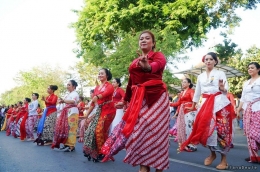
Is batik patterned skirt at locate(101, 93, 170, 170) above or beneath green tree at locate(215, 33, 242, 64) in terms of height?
beneath

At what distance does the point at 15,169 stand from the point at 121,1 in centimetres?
1686

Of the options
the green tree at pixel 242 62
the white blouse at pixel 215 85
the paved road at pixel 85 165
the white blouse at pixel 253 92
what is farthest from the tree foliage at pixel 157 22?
the white blouse at pixel 215 85

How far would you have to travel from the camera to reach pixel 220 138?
5.39 meters

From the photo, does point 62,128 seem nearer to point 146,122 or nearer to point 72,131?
point 72,131

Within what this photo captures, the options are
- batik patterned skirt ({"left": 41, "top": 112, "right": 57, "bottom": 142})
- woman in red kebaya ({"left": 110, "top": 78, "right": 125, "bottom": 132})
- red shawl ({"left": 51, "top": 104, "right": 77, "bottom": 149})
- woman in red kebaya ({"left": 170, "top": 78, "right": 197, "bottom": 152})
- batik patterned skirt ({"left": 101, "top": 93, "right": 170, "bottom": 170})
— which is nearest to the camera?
batik patterned skirt ({"left": 101, "top": 93, "right": 170, "bottom": 170})

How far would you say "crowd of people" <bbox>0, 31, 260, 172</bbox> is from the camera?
3.67 metres

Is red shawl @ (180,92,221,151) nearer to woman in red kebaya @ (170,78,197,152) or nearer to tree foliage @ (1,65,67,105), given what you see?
woman in red kebaya @ (170,78,197,152)

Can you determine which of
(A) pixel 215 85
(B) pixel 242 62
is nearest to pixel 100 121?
(A) pixel 215 85

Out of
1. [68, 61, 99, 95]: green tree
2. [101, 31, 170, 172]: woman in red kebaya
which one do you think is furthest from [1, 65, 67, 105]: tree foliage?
[101, 31, 170, 172]: woman in red kebaya

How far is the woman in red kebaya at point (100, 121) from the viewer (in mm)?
6320

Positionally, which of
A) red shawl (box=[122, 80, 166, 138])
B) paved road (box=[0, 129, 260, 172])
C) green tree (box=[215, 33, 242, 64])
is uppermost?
green tree (box=[215, 33, 242, 64])

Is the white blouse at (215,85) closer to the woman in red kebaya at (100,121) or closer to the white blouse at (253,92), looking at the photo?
the white blouse at (253,92)

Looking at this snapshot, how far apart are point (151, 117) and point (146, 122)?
8cm

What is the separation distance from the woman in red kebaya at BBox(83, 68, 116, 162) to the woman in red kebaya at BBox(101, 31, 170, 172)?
2472mm
